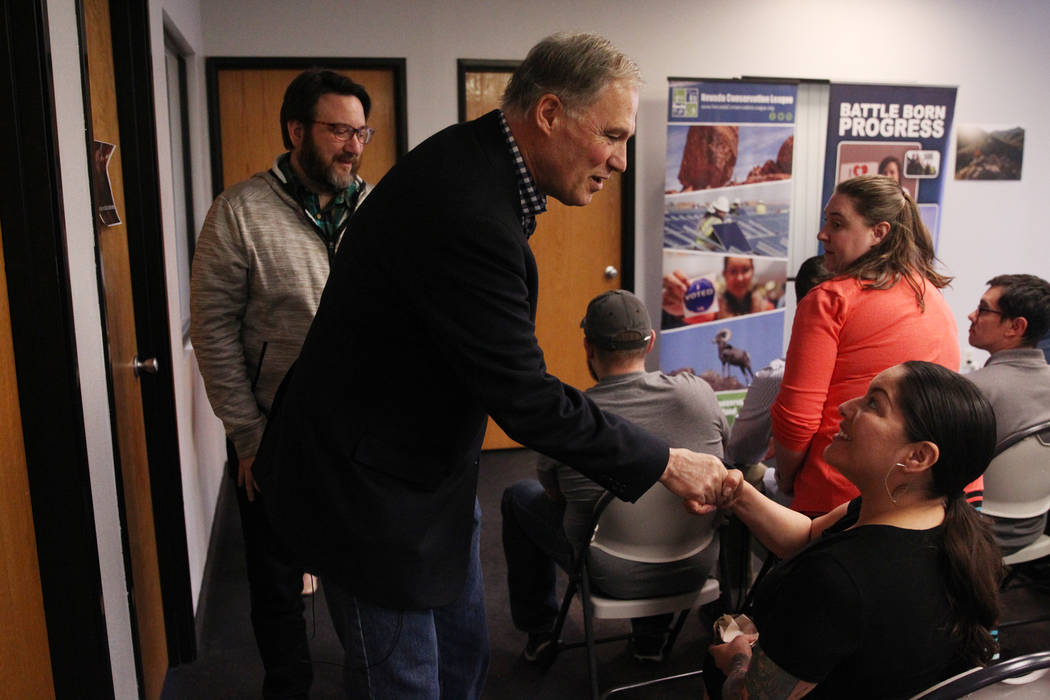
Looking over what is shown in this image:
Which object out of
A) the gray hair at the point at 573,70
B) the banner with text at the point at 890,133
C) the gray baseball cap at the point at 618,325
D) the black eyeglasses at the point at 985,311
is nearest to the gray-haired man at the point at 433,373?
the gray hair at the point at 573,70

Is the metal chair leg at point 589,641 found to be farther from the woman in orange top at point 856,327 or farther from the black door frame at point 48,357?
the black door frame at point 48,357

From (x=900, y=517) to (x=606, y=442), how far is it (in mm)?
488

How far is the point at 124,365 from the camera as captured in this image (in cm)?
201

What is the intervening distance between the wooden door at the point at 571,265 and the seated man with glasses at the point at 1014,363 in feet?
7.91

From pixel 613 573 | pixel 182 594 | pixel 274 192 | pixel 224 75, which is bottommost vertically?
pixel 182 594

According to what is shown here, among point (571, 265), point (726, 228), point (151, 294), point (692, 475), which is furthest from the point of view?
point (571, 265)

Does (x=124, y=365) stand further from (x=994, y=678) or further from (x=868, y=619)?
(x=994, y=678)

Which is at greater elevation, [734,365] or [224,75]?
[224,75]

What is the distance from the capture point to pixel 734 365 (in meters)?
4.67

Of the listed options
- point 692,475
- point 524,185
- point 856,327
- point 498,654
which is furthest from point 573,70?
point 498,654

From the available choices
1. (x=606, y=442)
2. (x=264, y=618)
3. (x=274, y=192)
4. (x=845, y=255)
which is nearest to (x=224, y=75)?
(x=274, y=192)

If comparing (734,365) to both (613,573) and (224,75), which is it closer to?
(613,573)

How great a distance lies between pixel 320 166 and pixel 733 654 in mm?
1445

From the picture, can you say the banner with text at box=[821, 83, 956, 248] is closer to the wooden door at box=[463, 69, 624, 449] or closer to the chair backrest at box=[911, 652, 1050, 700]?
the wooden door at box=[463, 69, 624, 449]
